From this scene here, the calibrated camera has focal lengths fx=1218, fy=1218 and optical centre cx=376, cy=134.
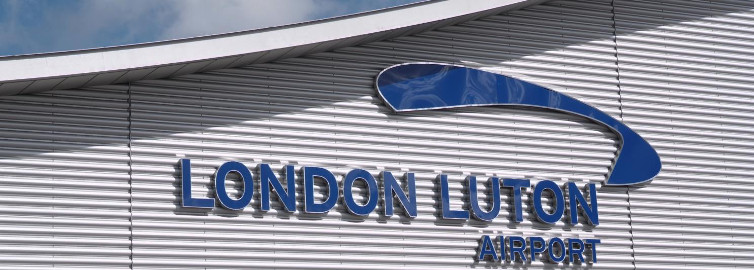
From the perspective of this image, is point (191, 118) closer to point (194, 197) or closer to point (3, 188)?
point (194, 197)

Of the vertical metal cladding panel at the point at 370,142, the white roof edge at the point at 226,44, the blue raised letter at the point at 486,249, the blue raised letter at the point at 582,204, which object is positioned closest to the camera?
the white roof edge at the point at 226,44

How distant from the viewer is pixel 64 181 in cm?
1454

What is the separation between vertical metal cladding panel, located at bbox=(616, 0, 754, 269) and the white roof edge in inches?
110

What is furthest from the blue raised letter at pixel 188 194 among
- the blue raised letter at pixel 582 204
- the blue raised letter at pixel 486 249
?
the blue raised letter at pixel 582 204

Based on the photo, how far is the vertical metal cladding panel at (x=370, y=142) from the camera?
15.2m

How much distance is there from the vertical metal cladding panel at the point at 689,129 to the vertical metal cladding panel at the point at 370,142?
1.44 ft

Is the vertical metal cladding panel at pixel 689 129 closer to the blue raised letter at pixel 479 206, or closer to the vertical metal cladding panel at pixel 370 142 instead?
the vertical metal cladding panel at pixel 370 142

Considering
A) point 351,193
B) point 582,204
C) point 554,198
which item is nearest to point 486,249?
point 554,198

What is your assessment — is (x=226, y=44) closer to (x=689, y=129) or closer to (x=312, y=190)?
(x=312, y=190)

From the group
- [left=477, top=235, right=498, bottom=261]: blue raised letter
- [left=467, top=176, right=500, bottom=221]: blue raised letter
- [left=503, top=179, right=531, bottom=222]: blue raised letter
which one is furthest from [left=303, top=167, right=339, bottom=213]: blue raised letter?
[left=503, top=179, right=531, bottom=222]: blue raised letter

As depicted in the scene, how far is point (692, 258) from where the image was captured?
1869cm

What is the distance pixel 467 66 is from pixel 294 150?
10.2ft

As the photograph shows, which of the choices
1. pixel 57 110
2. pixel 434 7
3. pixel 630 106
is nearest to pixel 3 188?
pixel 57 110

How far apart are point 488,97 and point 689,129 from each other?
12.2ft
